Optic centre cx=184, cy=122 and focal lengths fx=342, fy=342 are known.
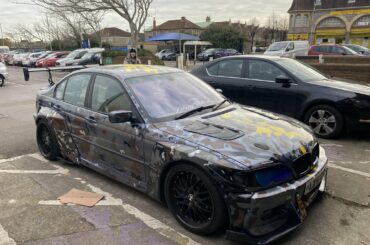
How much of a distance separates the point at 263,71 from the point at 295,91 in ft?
2.70

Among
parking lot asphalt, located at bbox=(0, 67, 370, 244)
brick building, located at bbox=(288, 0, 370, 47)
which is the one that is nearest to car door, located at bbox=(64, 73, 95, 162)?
parking lot asphalt, located at bbox=(0, 67, 370, 244)

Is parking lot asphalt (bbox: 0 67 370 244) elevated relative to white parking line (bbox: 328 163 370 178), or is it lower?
lower

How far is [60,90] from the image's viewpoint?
516 centimetres

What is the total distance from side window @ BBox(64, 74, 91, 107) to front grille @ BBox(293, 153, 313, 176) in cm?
283

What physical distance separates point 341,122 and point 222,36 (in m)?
45.4

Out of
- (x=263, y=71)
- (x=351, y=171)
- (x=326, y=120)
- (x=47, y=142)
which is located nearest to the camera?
(x=351, y=171)

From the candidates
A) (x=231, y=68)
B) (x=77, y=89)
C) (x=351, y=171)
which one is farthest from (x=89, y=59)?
(x=351, y=171)

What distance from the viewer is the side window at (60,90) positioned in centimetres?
509

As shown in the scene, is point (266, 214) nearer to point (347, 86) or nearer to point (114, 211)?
point (114, 211)

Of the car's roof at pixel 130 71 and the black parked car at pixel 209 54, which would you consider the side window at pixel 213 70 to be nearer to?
the car's roof at pixel 130 71

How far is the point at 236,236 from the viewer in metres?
2.78

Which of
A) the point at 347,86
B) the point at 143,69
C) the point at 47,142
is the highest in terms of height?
the point at 143,69

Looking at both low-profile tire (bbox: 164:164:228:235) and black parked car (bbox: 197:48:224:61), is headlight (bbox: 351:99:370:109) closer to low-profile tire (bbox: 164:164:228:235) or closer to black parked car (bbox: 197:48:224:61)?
low-profile tire (bbox: 164:164:228:235)

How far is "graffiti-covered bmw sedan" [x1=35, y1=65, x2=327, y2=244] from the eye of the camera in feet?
9.16
